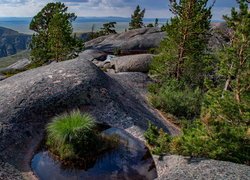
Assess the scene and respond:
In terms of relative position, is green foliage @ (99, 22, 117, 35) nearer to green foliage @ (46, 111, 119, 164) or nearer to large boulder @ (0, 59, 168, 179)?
large boulder @ (0, 59, 168, 179)

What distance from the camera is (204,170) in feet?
36.1

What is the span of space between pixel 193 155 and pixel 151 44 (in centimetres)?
3920

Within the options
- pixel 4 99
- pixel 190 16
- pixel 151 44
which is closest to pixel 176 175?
pixel 4 99

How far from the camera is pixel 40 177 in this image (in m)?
13.3

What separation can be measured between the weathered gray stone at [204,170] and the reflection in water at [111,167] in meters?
2.03

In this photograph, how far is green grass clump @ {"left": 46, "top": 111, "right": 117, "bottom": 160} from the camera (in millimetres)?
14461

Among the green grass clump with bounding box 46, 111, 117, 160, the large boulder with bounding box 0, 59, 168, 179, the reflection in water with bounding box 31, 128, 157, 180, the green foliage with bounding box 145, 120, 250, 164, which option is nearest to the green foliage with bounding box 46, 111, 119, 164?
the green grass clump with bounding box 46, 111, 117, 160

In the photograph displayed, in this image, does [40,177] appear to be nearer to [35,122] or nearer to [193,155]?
[35,122]

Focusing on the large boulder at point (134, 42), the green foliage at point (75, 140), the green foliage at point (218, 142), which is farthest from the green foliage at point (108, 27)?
the green foliage at point (218, 142)

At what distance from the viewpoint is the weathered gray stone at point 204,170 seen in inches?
417

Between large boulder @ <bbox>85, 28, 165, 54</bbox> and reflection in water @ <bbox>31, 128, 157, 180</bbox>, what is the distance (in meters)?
34.5

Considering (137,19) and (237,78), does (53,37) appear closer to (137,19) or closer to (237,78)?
(237,78)

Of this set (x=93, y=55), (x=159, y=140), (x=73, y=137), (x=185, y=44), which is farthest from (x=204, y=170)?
(x=93, y=55)

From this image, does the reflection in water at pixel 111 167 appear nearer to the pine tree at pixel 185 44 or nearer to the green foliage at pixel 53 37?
the pine tree at pixel 185 44
